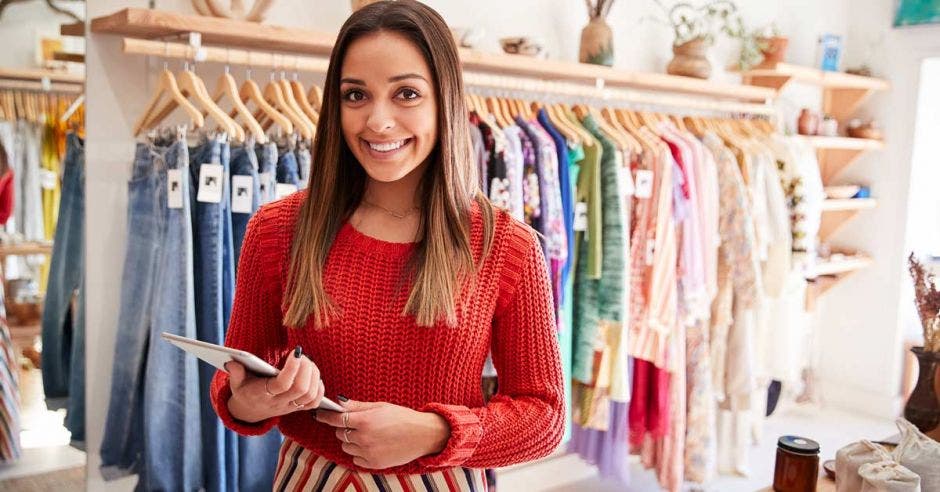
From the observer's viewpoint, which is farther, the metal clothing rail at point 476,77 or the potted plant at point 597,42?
the potted plant at point 597,42

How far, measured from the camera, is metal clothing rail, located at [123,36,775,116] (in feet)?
6.59

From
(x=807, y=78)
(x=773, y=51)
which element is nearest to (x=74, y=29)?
(x=773, y=51)

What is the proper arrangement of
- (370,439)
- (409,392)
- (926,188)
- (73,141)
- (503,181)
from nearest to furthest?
(370,439) < (409,392) < (73,141) < (503,181) < (926,188)

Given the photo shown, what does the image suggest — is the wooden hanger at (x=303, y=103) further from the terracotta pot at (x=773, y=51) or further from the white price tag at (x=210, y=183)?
the terracotta pot at (x=773, y=51)

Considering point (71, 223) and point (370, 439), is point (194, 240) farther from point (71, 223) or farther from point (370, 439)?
point (370, 439)

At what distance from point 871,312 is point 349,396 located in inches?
169

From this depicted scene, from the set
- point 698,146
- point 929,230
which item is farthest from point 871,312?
point 698,146

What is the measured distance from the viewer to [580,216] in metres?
2.75

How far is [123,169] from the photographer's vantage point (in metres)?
2.22

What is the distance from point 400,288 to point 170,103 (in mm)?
1209

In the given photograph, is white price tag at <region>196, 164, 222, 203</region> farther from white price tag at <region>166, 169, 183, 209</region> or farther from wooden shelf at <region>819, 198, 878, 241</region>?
wooden shelf at <region>819, 198, 878, 241</region>

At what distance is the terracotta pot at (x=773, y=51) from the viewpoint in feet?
12.7

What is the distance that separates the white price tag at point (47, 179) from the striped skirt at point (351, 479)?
1.35 metres

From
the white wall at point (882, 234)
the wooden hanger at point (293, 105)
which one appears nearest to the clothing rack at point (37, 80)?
the wooden hanger at point (293, 105)
